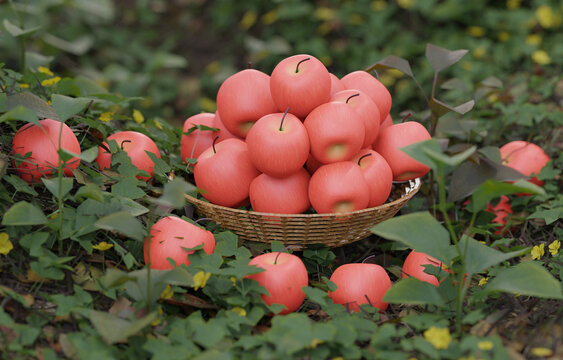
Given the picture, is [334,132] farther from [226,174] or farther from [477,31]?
[477,31]

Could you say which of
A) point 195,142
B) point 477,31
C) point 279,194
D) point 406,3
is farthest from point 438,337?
point 406,3

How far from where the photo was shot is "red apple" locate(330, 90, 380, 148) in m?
1.42

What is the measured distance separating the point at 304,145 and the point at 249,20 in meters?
2.62

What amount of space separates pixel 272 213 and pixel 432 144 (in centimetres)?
45

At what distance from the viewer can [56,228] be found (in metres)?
1.23

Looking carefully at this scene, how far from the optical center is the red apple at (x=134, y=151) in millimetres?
1540

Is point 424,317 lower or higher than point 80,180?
lower

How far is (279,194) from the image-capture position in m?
1.38

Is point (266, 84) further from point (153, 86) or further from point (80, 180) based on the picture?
point (153, 86)

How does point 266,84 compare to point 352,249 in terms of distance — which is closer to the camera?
point 266,84

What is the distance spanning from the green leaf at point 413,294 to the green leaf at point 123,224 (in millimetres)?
529

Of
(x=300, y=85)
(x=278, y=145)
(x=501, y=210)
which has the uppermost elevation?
(x=300, y=85)

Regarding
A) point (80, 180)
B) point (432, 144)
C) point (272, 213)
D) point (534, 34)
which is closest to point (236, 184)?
point (272, 213)

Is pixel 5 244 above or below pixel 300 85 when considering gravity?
below
